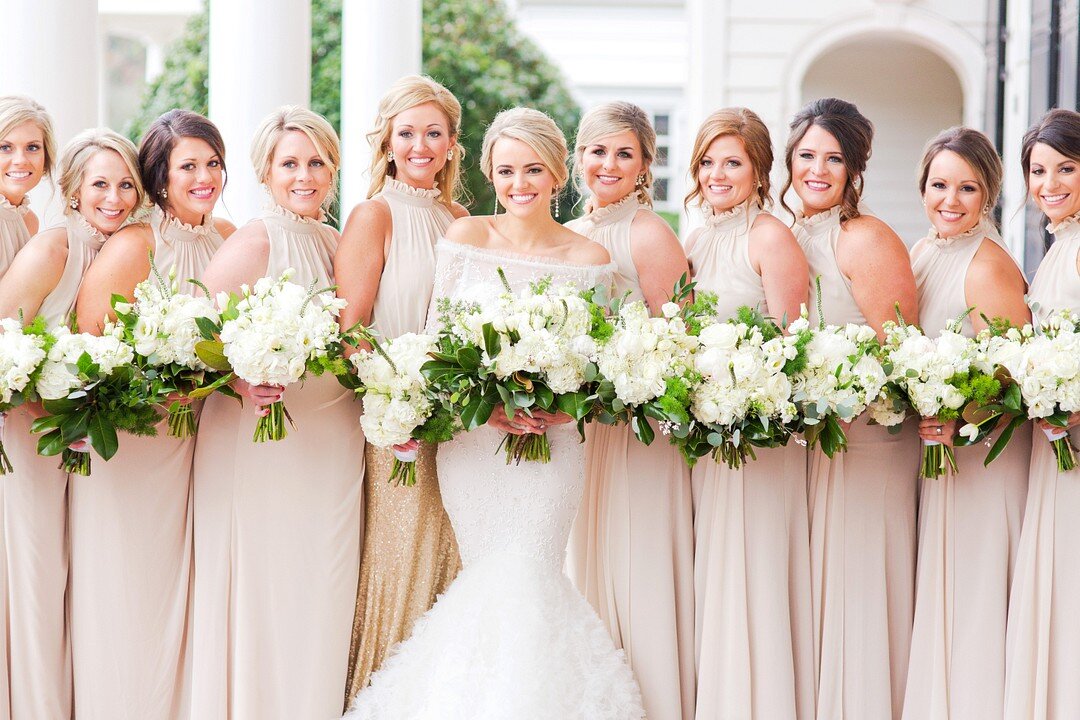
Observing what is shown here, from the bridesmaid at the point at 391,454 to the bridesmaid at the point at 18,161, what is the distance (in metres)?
1.43

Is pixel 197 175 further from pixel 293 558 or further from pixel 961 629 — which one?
pixel 961 629

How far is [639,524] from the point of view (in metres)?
5.16

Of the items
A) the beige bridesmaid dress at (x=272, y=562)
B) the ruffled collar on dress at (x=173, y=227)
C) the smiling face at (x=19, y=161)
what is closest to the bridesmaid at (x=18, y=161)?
the smiling face at (x=19, y=161)

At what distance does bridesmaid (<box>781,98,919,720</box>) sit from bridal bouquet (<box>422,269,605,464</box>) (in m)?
1.15

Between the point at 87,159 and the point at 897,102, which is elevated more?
the point at 897,102

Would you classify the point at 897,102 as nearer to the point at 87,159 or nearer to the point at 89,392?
the point at 87,159

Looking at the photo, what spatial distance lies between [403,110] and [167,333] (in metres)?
1.49

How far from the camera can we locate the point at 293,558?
505cm

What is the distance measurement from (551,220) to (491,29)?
1430cm

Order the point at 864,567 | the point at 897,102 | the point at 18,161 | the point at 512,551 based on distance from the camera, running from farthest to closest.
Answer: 1. the point at 897,102
2. the point at 18,161
3. the point at 864,567
4. the point at 512,551

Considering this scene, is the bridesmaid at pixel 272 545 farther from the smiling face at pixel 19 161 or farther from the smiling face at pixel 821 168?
the smiling face at pixel 821 168

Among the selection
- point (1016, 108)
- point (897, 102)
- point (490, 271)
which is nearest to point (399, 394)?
point (490, 271)

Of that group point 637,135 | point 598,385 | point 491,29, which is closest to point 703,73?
point 491,29

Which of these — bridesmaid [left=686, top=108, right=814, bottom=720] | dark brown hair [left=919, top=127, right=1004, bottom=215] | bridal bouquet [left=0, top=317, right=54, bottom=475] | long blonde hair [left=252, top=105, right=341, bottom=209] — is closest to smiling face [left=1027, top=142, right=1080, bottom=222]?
dark brown hair [left=919, top=127, right=1004, bottom=215]
